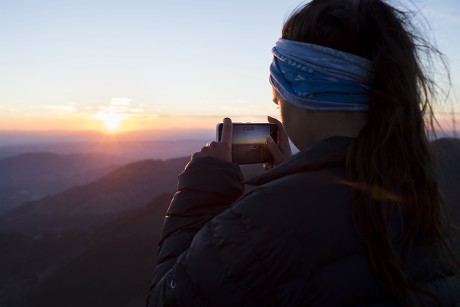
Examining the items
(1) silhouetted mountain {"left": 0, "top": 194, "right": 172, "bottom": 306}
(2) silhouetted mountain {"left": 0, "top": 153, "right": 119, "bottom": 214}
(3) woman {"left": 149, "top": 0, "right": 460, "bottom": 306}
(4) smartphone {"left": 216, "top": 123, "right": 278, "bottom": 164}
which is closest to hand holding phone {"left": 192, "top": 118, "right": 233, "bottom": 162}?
(4) smartphone {"left": 216, "top": 123, "right": 278, "bottom": 164}

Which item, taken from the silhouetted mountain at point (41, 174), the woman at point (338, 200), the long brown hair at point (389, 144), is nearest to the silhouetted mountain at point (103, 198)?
the woman at point (338, 200)

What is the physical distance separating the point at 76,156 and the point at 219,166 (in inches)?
7922

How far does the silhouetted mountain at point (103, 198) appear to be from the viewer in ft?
158

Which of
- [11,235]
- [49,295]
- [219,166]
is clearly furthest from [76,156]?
[219,166]

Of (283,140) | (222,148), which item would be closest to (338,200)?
(222,148)

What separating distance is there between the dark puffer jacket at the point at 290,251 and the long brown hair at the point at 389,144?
62mm

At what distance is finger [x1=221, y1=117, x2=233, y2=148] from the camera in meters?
2.35

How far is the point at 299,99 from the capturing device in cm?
176

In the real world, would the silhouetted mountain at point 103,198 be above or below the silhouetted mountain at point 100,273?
below

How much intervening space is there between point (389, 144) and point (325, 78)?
36 centimetres

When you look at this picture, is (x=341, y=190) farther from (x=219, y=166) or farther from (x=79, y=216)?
(x=79, y=216)

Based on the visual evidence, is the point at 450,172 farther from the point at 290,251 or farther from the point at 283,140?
the point at 290,251

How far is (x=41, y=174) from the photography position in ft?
513

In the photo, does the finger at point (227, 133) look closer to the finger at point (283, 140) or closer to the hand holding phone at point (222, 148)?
the hand holding phone at point (222, 148)
